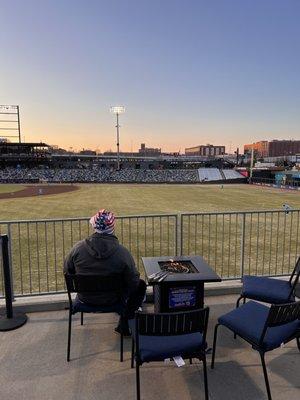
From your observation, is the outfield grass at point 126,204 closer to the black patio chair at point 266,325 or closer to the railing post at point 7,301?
the railing post at point 7,301

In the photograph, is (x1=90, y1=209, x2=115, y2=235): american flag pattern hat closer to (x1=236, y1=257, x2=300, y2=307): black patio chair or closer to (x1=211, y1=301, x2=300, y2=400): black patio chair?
(x1=211, y1=301, x2=300, y2=400): black patio chair

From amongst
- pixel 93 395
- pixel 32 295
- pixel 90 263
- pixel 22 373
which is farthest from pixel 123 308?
pixel 32 295

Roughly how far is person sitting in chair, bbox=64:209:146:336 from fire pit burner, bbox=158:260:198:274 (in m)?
0.51

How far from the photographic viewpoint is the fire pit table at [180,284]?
410 cm

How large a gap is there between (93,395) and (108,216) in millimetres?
1899

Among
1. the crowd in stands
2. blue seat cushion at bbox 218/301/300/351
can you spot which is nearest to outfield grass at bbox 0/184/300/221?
blue seat cushion at bbox 218/301/300/351

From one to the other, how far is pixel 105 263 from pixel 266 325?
5.97 feet

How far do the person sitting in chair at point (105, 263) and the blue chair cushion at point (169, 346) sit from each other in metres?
0.76

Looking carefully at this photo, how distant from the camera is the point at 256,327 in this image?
358 cm


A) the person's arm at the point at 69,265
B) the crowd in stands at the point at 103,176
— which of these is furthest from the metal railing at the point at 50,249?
the crowd in stands at the point at 103,176

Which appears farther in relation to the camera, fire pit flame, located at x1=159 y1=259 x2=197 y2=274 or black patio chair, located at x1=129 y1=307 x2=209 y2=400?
fire pit flame, located at x1=159 y1=259 x2=197 y2=274

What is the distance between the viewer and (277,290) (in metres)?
4.69

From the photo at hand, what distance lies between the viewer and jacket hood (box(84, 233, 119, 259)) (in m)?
3.89

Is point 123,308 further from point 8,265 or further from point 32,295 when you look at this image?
point 32,295
